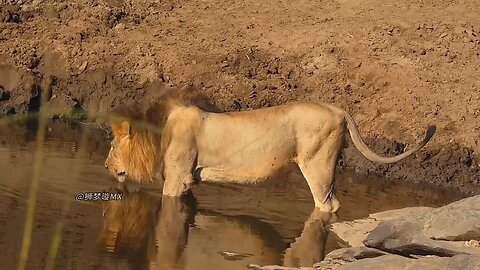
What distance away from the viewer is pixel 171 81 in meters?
17.9

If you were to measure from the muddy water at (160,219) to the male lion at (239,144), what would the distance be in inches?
12.3

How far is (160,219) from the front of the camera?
9062 mm

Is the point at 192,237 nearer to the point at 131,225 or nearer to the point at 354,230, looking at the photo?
the point at 131,225

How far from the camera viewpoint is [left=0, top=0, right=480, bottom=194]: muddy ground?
1602 centimetres

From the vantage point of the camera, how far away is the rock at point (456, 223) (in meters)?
7.13

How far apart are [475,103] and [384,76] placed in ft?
6.17

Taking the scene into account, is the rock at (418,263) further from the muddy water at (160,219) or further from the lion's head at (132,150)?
the lion's head at (132,150)

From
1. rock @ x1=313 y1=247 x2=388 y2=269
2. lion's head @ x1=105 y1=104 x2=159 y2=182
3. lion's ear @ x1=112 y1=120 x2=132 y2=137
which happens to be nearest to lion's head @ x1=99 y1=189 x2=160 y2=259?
lion's head @ x1=105 y1=104 x2=159 y2=182

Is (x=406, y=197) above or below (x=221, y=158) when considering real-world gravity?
below

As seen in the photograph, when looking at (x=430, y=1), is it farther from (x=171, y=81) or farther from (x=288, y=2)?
Answer: (x=171, y=81)

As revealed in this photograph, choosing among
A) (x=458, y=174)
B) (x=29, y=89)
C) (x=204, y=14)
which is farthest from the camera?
(x=204, y=14)

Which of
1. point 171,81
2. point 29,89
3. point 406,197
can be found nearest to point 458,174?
point 406,197

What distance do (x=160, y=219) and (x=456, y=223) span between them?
3.02 metres

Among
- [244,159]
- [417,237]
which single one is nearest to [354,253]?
[417,237]
